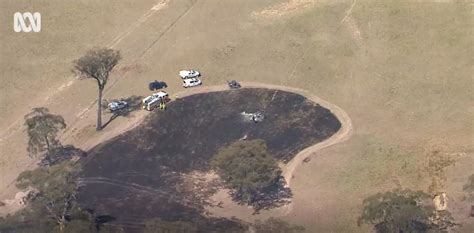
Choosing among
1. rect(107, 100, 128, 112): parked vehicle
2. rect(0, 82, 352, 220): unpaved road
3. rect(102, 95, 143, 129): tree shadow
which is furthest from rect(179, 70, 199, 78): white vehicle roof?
rect(107, 100, 128, 112): parked vehicle

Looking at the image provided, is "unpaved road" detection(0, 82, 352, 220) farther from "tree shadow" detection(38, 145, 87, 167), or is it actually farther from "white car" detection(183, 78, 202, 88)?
"tree shadow" detection(38, 145, 87, 167)

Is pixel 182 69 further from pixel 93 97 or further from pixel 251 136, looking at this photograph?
pixel 251 136

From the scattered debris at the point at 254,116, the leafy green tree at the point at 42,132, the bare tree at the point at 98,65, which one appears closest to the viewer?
the leafy green tree at the point at 42,132

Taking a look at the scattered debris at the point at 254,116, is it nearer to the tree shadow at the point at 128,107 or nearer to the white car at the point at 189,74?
the white car at the point at 189,74

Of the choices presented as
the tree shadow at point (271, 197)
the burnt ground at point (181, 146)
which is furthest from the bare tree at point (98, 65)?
the tree shadow at point (271, 197)

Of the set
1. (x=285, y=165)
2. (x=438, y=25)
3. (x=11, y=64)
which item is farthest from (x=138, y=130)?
(x=438, y=25)
